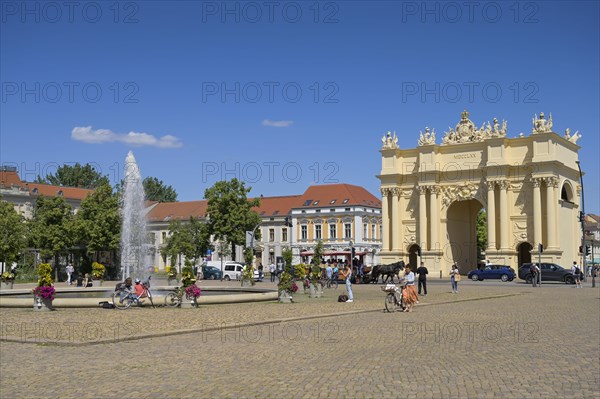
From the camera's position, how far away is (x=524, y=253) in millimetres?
74062

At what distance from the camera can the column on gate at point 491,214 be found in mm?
72812

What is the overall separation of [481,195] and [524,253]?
740 centimetres

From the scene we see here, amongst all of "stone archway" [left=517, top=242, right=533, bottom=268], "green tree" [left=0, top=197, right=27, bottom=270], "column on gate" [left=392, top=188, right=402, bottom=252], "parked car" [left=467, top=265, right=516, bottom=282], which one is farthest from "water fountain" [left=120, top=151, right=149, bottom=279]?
"stone archway" [left=517, top=242, right=533, bottom=268]

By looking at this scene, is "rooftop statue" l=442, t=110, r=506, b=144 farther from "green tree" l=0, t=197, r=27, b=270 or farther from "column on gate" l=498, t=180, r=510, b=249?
"green tree" l=0, t=197, r=27, b=270

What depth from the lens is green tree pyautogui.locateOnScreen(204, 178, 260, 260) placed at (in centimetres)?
8238

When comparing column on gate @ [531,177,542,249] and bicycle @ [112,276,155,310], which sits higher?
column on gate @ [531,177,542,249]

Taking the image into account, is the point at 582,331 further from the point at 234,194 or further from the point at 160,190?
the point at 160,190

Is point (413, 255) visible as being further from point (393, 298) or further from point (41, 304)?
point (41, 304)

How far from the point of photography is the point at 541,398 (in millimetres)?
9555

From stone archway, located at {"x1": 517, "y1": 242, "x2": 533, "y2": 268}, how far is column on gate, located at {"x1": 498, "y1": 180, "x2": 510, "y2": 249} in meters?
2.19

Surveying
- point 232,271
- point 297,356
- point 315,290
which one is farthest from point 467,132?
point 297,356

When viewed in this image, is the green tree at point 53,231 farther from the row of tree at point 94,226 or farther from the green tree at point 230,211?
the green tree at point 230,211

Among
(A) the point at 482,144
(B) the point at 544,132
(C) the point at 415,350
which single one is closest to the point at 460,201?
(A) the point at 482,144

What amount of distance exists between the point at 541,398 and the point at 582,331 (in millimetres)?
9233
